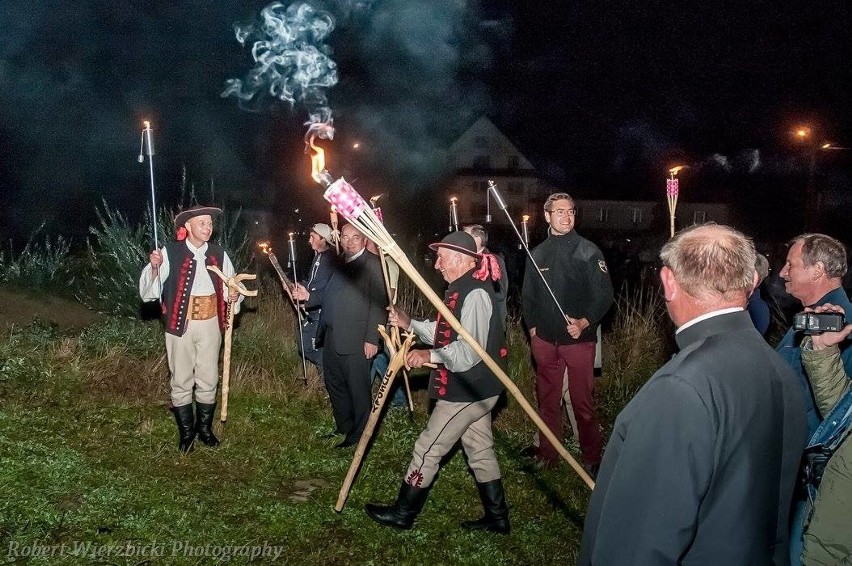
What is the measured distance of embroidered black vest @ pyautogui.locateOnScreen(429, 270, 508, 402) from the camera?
493 cm

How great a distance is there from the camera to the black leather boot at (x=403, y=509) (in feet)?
17.2

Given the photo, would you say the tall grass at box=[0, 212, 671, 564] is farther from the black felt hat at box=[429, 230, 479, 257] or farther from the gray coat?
the gray coat

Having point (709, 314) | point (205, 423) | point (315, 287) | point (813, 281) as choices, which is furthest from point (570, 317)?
point (709, 314)

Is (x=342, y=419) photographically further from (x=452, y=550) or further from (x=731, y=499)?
(x=731, y=499)

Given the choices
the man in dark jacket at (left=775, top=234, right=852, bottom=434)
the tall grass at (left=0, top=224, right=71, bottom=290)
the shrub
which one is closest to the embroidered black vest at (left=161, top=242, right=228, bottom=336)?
the shrub

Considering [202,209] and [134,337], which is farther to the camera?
[134,337]

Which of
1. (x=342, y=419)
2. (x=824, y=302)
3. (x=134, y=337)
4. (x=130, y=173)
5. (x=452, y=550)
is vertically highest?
(x=130, y=173)

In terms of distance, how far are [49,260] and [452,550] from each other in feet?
34.0

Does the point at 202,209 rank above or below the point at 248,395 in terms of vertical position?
above

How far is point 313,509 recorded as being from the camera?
5.73 metres

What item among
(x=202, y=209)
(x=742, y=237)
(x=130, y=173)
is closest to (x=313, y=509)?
(x=202, y=209)

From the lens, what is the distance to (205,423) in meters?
6.89

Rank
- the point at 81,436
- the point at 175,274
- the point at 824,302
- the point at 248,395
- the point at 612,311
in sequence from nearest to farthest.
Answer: the point at 824,302 < the point at 175,274 < the point at 81,436 < the point at 248,395 < the point at 612,311

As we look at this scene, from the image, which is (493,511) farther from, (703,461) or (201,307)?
(703,461)
